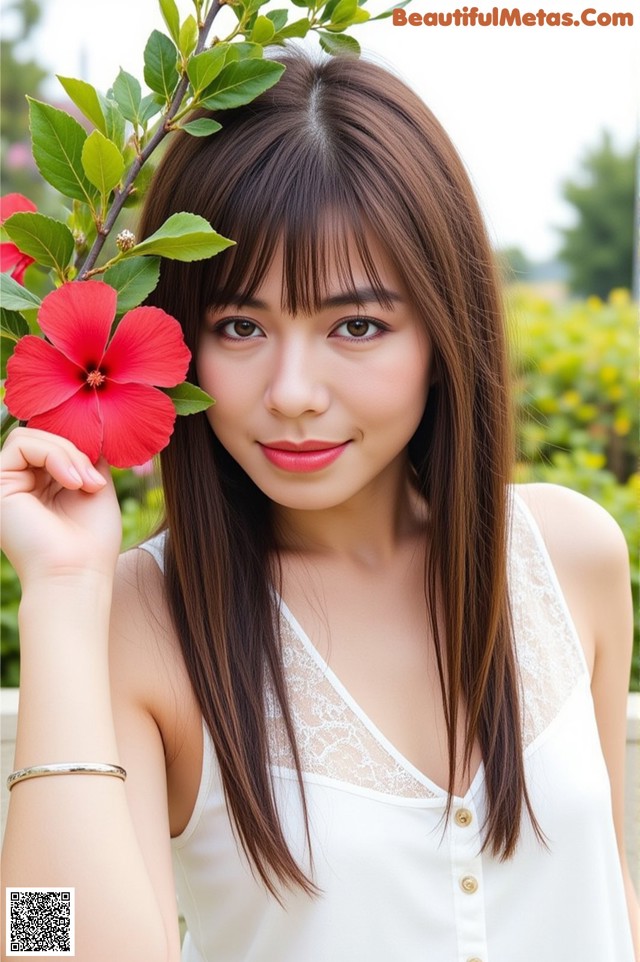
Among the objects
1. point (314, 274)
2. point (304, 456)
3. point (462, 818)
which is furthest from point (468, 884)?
point (314, 274)

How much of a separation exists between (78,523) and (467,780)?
2.15 ft

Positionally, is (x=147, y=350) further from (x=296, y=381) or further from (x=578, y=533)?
(x=578, y=533)

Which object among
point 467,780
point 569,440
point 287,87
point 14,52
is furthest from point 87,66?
point 14,52

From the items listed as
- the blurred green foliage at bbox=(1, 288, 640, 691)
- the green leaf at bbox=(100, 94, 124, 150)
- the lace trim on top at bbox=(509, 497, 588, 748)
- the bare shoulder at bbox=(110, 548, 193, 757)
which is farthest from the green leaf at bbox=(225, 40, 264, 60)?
the blurred green foliage at bbox=(1, 288, 640, 691)

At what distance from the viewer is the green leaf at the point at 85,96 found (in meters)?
1.07

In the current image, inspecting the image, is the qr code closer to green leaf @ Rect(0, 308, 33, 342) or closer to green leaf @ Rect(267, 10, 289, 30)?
green leaf @ Rect(0, 308, 33, 342)

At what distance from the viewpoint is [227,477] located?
5.12 feet

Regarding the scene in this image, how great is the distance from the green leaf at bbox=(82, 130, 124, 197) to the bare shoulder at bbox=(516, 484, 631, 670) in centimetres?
96

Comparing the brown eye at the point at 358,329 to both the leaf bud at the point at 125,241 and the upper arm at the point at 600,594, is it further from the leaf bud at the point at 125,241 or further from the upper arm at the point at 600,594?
the upper arm at the point at 600,594

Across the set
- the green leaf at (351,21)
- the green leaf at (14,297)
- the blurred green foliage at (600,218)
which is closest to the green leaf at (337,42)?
the green leaf at (351,21)

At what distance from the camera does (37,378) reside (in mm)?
1113

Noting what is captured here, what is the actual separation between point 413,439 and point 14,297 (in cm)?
75

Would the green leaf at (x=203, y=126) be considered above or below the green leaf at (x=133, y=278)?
above

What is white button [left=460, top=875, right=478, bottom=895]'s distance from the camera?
1.47 metres
